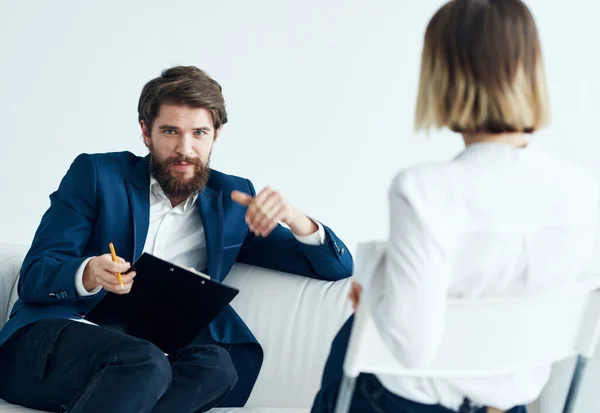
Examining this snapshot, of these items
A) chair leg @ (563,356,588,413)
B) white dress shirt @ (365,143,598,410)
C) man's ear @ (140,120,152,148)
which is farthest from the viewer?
man's ear @ (140,120,152,148)

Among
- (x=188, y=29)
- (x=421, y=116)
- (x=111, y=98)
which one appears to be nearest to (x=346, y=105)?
(x=188, y=29)

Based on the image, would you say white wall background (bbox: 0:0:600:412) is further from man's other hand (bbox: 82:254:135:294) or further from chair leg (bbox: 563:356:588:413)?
chair leg (bbox: 563:356:588:413)

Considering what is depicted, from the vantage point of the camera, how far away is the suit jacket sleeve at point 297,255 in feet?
7.53

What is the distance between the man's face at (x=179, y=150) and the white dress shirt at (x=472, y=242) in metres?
1.17

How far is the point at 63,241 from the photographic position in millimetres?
2150

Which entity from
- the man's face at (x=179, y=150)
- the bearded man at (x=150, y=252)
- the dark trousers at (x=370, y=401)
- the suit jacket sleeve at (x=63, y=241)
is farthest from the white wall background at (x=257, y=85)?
the dark trousers at (x=370, y=401)

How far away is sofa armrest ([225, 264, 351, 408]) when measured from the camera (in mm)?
2311

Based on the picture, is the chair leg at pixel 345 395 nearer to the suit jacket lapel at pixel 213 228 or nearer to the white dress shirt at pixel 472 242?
the white dress shirt at pixel 472 242

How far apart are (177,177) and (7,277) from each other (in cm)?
63

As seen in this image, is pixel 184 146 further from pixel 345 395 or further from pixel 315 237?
pixel 345 395

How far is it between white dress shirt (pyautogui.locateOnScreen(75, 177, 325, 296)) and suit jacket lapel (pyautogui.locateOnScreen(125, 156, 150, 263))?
39mm

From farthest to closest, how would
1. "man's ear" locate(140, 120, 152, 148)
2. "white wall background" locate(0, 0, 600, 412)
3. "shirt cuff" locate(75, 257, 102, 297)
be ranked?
1. "white wall background" locate(0, 0, 600, 412)
2. "man's ear" locate(140, 120, 152, 148)
3. "shirt cuff" locate(75, 257, 102, 297)

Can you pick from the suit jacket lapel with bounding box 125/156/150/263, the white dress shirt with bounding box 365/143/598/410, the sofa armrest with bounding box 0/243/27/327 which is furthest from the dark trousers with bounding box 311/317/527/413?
the sofa armrest with bounding box 0/243/27/327

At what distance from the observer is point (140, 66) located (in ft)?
10.8
